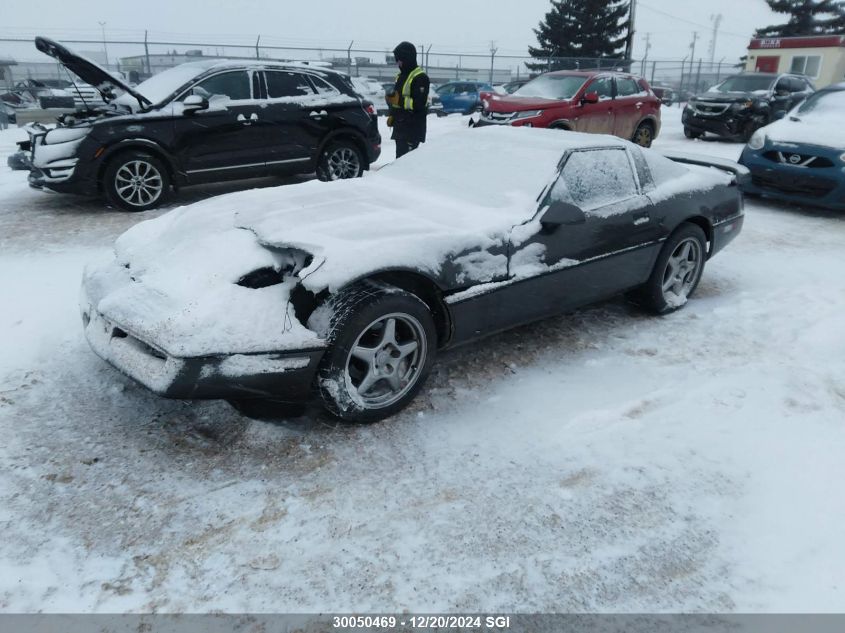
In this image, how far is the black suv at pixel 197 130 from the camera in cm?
671

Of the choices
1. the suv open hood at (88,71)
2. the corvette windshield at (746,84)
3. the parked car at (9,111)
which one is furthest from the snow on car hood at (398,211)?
the parked car at (9,111)

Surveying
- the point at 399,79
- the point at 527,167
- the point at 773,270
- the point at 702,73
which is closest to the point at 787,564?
the point at 527,167

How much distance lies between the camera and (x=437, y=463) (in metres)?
2.86

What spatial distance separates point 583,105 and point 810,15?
147 feet

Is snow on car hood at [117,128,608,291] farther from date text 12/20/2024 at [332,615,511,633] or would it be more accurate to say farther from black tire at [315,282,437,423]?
date text 12/20/2024 at [332,615,511,633]

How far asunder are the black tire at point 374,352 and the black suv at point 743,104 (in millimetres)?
13074

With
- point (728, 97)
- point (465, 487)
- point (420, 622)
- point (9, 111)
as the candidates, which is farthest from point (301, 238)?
point (9, 111)

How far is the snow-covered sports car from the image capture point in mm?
2777

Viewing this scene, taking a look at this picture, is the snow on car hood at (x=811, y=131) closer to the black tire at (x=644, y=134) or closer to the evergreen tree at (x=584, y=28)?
the black tire at (x=644, y=134)

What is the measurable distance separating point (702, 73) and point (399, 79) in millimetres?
36522

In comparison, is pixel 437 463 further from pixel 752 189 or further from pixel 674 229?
pixel 752 189

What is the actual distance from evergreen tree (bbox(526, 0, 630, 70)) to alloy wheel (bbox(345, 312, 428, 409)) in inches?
1486

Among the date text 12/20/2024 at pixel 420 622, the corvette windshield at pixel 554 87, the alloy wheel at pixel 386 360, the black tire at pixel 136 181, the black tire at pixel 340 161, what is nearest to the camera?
the date text 12/20/2024 at pixel 420 622

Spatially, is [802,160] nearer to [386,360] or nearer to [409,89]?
[409,89]
